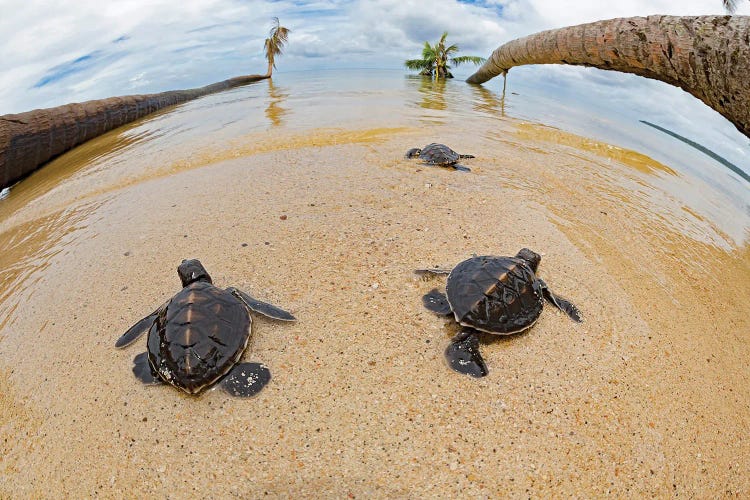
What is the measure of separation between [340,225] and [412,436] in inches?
117

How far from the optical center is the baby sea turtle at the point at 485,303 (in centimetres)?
296

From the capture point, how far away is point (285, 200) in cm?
554

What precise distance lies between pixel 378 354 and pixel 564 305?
6.72 feet

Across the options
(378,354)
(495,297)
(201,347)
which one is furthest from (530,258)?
(201,347)

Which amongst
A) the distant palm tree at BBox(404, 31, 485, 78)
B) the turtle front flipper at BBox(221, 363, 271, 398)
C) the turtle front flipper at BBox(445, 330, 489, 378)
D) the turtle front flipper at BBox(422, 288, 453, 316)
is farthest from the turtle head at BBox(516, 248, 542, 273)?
the distant palm tree at BBox(404, 31, 485, 78)

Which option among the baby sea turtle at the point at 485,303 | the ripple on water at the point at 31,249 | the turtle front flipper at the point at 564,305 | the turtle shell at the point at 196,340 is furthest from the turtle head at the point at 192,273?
the turtle front flipper at the point at 564,305

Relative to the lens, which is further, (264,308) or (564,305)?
(564,305)

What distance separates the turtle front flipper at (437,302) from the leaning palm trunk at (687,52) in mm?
3387

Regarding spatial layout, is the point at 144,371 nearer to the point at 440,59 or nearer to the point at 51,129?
the point at 51,129

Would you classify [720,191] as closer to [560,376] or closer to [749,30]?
[749,30]

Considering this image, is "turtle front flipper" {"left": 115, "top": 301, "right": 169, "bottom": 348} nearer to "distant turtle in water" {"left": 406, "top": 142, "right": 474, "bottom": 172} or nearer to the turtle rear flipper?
the turtle rear flipper

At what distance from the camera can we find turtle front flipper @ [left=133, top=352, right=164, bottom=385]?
2834 mm

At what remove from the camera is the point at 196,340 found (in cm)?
262

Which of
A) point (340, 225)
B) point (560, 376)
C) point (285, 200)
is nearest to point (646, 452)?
point (560, 376)
